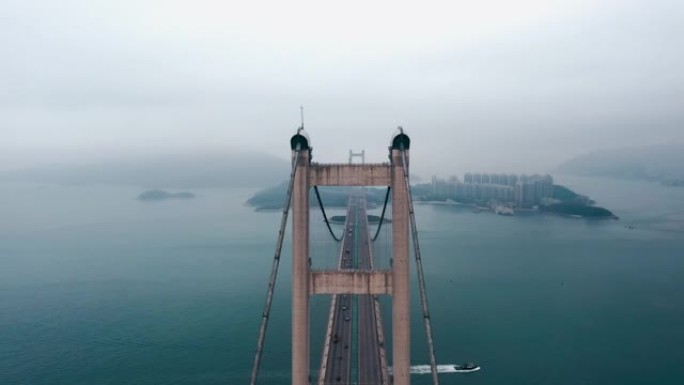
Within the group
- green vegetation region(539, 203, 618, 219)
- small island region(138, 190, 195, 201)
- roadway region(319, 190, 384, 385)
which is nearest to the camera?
roadway region(319, 190, 384, 385)

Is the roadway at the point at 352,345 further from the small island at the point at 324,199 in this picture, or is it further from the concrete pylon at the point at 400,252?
the small island at the point at 324,199

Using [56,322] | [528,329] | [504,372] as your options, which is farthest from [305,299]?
[56,322]

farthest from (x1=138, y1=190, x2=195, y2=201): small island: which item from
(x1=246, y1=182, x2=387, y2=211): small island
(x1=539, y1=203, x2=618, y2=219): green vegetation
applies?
(x1=539, y1=203, x2=618, y2=219): green vegetation

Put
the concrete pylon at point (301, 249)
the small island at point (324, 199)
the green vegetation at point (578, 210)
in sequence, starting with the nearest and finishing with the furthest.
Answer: the concrete pylon at point (301, 249), the green vegetation at point (578, 210), the small island at point (324, 199)

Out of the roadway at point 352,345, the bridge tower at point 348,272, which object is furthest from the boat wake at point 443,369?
the bridge tower at point 348,272

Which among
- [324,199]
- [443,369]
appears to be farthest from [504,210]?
[443,369]

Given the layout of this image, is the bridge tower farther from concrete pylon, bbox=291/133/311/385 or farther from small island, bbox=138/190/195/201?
small island, bbox=138/190/195/201
